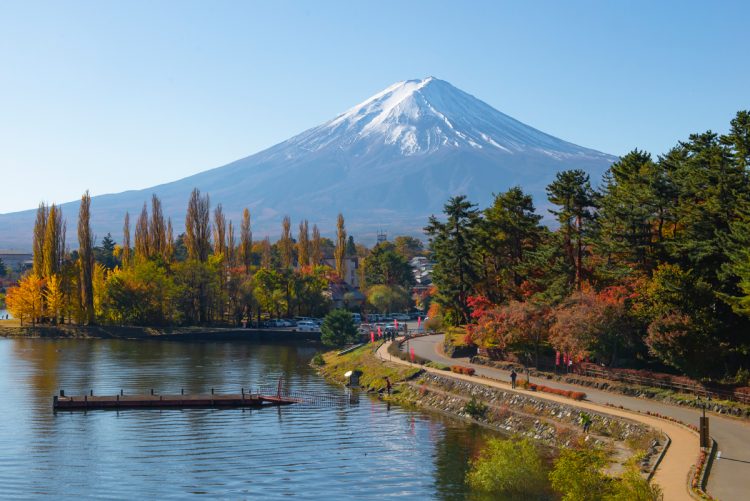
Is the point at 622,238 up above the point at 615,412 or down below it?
above

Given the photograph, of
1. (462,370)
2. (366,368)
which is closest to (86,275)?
(366,368)

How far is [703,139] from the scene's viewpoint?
5166 centimetres

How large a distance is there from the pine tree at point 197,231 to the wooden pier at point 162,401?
60.4 meters

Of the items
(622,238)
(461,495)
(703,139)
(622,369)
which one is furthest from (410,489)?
(703,139)

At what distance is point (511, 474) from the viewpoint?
33688 millimetres

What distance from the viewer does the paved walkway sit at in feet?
95.2

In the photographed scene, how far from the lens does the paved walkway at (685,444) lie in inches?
Answer: 1142

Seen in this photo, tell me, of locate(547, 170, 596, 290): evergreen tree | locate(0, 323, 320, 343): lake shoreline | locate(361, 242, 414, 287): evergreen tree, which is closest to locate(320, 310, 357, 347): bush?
locate(0, 323, 320, 343): lake shoreline

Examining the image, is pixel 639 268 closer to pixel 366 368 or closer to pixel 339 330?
pixel 366 368

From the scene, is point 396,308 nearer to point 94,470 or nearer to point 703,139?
point 703,139

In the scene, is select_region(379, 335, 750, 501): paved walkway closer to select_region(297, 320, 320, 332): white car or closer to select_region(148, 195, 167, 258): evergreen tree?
select_region(297, 320, 320, 332): white car

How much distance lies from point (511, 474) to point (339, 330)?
51.6m

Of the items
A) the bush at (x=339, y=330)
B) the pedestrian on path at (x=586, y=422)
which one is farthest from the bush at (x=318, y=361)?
the pedestrian on path at (x=586, y=422)

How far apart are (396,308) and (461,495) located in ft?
309
